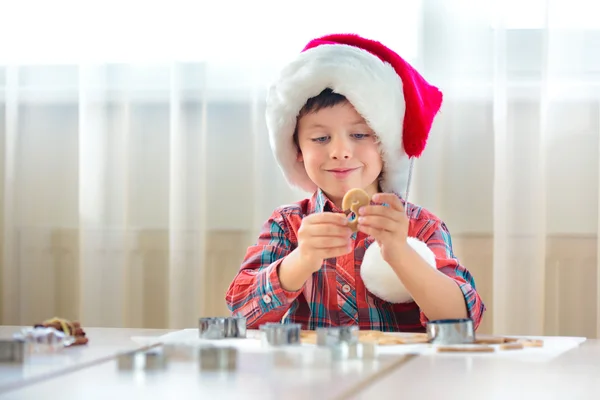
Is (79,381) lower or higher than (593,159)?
lower

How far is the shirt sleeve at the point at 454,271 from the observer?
46.1 inches

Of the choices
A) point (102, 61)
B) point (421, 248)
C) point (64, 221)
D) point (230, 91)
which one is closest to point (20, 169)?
point (64, 221)

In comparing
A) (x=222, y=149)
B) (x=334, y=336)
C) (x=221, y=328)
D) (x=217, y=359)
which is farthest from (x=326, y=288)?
(x=222, y=149)

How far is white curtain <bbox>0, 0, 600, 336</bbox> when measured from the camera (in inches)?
76.9

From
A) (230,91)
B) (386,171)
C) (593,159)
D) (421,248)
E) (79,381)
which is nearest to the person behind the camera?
(79,381)

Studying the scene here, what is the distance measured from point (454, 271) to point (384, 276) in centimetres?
14

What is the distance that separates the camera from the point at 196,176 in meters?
2.11

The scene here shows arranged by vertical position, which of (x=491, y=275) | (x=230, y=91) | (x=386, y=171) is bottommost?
(x=491, y=275)


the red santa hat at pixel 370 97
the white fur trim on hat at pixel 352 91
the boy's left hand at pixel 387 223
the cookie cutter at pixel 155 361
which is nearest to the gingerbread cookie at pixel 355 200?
the boy's left hand at pixel 387 223

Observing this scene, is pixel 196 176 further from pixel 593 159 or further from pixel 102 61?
pixel 593 159

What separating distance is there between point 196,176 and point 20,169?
470mm

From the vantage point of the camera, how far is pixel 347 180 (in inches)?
51.1

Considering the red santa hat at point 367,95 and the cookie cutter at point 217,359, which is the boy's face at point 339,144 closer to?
the red santa hat at point 367,95

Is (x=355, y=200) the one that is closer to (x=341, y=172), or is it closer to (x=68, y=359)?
(x=341, y=172)
